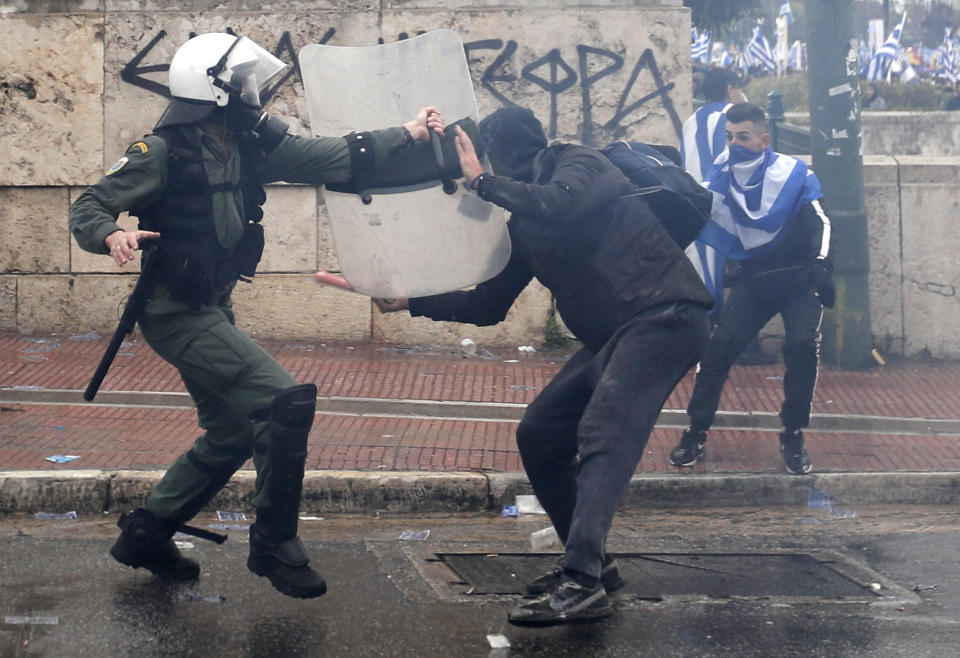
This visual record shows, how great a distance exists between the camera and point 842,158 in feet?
27.9

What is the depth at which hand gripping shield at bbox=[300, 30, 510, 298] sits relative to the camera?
4367mm

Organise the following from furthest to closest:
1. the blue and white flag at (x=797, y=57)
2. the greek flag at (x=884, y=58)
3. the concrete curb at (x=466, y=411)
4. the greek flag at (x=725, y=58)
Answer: the greek flag at (x=725, y=58), the blue and white flag at (x=797, y=57), the greek flag at (x=884, y=58), the concrete curb at (x=466, y=411)

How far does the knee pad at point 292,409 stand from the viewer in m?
4.01

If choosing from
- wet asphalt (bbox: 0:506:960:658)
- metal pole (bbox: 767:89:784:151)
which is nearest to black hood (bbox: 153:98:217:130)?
wet asphalt (bbox: 0:506:960:658)

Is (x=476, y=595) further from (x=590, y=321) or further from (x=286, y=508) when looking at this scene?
(x=590, y=321)

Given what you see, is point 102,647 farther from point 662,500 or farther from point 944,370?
point 944,370

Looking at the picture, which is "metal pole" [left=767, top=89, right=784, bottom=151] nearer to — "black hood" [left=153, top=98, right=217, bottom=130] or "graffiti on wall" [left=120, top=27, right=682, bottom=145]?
"graffiti on wall" [left=120, top=27, right=682, bottom=145]

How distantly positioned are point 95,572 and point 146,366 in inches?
161

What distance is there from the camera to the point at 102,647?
3.62 m

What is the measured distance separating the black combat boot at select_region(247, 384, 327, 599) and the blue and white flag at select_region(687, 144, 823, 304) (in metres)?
2.81

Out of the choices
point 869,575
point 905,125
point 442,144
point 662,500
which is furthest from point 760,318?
point 905,125

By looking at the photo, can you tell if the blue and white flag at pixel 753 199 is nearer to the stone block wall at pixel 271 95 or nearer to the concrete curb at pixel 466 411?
the concrete curb at pixel 466 411

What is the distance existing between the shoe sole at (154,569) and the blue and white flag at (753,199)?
3082 mm

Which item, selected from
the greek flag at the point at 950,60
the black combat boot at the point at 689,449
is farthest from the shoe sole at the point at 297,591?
the greek flag at the point at 950,60
